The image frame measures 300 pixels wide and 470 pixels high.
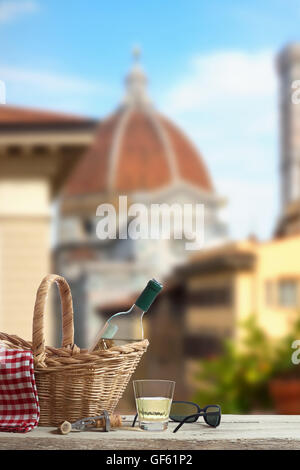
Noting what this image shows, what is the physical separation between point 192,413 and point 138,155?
92.7 ft

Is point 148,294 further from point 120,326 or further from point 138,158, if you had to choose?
point 138,158

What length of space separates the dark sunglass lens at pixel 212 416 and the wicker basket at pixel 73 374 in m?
0.12

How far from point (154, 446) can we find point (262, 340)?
4.12 meters

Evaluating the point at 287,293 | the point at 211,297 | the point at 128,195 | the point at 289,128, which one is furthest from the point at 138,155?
the point at 287,293

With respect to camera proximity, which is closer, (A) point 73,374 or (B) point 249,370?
(A) point 73,374

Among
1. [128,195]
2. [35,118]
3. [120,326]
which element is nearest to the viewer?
[120,326]

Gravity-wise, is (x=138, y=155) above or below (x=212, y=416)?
above

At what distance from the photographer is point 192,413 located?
110 cm

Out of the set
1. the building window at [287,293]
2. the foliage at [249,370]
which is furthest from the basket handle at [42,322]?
the building window at [287,293]

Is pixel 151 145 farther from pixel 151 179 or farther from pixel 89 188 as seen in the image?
pixel 89 188

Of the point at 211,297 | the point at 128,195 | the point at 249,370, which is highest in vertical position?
the point at 128,195

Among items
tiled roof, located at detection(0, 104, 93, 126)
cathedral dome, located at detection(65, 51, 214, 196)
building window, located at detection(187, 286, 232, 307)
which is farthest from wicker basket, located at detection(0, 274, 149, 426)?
cathedral dome, located at detection(65, 51, 214, 196)

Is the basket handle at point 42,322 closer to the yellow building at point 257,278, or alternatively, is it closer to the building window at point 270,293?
the yellow building at point 257,278

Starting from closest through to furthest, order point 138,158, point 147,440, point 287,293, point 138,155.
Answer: point 147,440
point 287,293
point 138,158
point 138,155
